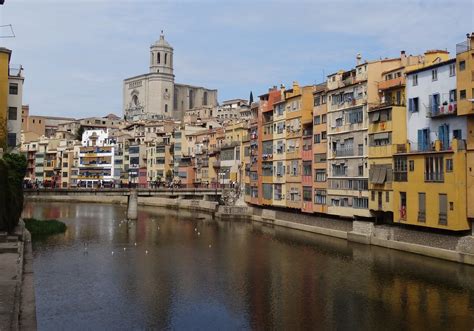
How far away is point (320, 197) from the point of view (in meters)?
55.7

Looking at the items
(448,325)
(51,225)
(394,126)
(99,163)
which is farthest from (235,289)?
(99,163)

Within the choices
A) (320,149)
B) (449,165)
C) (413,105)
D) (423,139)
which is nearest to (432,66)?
(413,105)

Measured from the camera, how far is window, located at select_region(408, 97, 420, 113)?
43469 mm

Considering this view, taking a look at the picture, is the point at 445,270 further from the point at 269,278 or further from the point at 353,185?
the point at 353,185

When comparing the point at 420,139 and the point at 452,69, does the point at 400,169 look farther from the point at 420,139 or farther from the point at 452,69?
the point at 452,69

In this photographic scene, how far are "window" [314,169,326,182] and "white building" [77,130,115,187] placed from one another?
228 feet

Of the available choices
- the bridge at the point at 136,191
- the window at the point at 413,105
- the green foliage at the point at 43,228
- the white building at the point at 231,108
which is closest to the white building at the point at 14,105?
the green foliage at the point at 43,228

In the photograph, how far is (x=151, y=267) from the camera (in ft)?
Answer: 123

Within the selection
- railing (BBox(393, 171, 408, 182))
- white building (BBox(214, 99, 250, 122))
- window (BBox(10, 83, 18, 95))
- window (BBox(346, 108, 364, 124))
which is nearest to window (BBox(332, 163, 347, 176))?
window (BBox(346, 108, 364, 124))

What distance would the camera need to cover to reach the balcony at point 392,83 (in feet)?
148

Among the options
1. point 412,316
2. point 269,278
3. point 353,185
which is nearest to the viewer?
point 412,316

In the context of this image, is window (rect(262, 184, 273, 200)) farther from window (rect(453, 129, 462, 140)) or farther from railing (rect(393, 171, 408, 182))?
window (rect(453, 129, 462, 140))

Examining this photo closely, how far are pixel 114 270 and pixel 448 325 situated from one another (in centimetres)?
2136

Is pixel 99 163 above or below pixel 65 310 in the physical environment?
above
